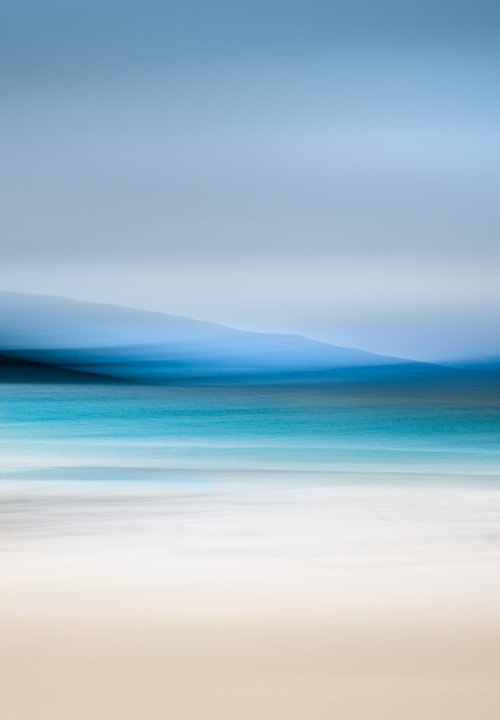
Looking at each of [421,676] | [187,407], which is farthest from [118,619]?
[187,407]

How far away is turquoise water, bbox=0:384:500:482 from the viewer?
6191 millimetres

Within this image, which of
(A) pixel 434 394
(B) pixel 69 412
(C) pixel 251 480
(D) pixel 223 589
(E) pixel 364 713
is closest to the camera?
(E) pixel 364 713

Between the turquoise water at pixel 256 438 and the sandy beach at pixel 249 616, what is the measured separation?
2.13m

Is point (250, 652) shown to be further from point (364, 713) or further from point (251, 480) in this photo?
point (251, 480)

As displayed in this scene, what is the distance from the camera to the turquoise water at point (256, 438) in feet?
20.3

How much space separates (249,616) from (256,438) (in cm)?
657

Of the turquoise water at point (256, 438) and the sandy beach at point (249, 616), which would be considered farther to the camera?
the turquoise water at point (256, 438)

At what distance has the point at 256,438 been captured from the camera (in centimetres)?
895

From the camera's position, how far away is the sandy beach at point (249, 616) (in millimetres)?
1865

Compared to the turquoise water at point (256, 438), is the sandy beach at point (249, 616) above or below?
below

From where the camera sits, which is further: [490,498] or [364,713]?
[490,498]

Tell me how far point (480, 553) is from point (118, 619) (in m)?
1.25

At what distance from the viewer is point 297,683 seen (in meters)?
1.94

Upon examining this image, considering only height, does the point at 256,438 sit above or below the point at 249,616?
above
